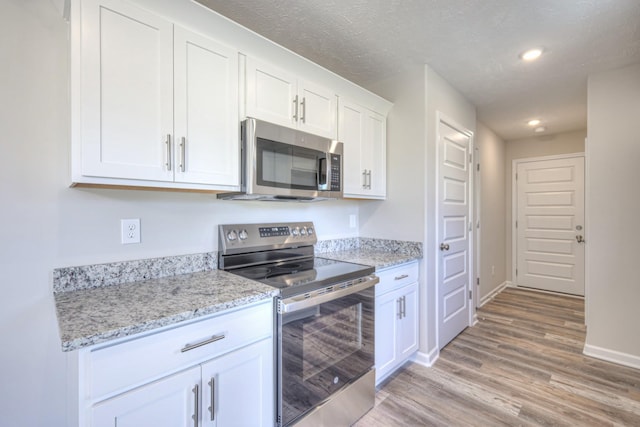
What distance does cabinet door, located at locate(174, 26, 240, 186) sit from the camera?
138 centimetres

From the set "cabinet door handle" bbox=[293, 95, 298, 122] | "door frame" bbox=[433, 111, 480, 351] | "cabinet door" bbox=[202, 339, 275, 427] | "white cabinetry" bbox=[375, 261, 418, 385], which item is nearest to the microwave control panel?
"cabinet door handle" bbox=[293, 95, 298, 122]

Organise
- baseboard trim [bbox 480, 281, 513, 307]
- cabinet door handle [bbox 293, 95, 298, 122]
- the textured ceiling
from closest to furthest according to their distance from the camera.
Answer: the textured ceiling
cabinet door handle [bbox 293, 95, 298, 122]
baseboard trim [bbox 480, 281, 513, 307]

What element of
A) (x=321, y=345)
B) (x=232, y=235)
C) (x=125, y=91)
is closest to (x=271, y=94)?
(x=125, y=91)

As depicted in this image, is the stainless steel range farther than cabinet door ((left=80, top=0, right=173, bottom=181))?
Yes

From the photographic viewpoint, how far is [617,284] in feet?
8.03

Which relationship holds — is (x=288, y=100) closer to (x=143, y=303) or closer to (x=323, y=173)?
(x=323, y=173)

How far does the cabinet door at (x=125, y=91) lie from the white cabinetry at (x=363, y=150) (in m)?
1.18

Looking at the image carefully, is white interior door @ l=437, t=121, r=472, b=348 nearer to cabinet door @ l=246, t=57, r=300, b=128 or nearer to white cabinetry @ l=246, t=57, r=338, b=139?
white cabinetry @ l=246, t=57, r=338, b=139

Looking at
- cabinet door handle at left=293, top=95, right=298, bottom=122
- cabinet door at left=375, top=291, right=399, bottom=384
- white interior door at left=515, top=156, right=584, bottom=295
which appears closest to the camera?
cabinet door handle at left=293, top=95, right=298, bottom=122

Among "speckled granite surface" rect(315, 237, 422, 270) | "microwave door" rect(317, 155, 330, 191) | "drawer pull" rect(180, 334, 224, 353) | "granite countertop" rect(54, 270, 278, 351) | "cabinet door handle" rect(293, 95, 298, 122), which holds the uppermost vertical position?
"cabinet door handle" rect(293, 95, 298, 122)

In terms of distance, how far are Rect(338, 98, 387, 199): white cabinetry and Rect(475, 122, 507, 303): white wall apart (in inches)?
77.1

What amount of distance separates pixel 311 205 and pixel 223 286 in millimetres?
1133

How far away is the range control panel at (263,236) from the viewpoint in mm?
1785

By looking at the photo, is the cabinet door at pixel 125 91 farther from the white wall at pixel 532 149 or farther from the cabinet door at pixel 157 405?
the white wall at pixel 532 149
